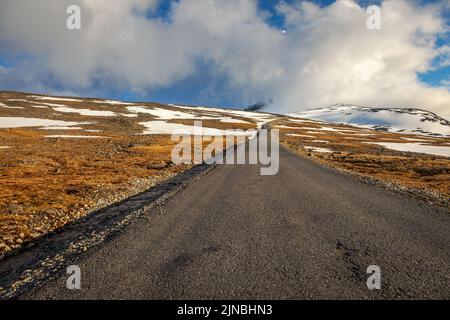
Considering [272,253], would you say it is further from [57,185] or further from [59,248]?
[57,185]

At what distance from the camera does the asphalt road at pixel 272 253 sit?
21.9ft

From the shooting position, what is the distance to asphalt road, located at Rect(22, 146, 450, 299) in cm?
669

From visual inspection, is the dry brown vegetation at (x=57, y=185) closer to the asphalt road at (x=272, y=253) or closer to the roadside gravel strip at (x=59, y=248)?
the roadside gravel strip at (x=59, y=248)

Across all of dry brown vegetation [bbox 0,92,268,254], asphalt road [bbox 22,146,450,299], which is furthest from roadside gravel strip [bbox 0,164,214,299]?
dry brown vegetation [bbox 0,92,268,254]

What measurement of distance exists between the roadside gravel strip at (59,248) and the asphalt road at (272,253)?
606mm

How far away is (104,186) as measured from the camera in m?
22.0

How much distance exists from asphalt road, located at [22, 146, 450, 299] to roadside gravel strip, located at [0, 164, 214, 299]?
0.61 m

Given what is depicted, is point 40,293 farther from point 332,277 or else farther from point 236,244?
point 332,277

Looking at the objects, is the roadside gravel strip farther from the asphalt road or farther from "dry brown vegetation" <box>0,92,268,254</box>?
"dry brown vegetation" <box>0,92,268,254</box>

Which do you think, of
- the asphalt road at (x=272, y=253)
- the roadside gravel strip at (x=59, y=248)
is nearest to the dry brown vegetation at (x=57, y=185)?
the roadside gravel strip at (x=59, y=248)

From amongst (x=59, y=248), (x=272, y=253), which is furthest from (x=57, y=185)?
(x=272, y=253)

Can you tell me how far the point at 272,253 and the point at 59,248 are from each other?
7.13 m
